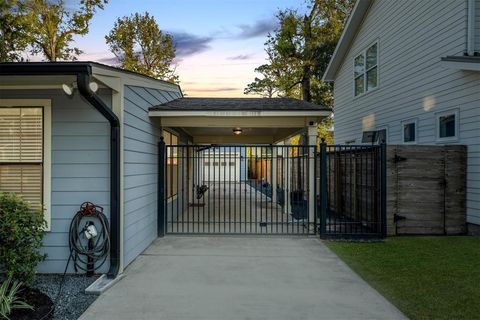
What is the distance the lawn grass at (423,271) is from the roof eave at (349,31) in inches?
312

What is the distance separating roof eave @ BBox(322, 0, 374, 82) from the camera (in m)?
11.6

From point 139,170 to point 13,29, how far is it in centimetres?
1987

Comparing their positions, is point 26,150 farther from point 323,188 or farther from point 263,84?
point 263,84

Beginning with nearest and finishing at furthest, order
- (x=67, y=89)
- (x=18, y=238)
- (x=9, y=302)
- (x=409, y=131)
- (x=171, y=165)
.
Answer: (x=9, y=302), (x=18, y=238), (x=67, y=89), (x=171, y=165), (x=409, y=131)

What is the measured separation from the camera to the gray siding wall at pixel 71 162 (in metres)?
4.80

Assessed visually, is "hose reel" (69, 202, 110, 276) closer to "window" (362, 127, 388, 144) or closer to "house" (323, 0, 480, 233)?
"house" (323, 0, 480, 233)

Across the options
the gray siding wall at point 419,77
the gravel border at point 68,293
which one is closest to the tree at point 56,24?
the gray siding wall at point 419,77

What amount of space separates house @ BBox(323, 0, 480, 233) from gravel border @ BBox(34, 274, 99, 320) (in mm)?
6536

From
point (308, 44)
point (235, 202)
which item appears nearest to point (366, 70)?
point (235, 202)

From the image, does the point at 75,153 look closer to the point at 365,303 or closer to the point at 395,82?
the point at 365,303

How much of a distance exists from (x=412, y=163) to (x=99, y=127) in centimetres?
567

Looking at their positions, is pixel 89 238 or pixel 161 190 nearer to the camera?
pixel 89 238

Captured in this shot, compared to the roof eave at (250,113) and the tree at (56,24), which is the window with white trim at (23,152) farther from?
the tree at (56,24)

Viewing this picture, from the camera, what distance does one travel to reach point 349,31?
1245 centimetres
